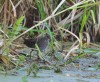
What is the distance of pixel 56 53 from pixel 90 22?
0.92 meters

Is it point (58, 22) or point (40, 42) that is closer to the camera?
point (40, 42)

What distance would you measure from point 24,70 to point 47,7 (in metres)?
1.16

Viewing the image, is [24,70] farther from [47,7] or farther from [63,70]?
[47,7]

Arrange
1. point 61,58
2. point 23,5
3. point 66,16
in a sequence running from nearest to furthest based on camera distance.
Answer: point 61,58 < point 23,5 < point 66,16

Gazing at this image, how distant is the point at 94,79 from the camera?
75.6 inches

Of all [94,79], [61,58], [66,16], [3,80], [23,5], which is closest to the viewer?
[3,80]

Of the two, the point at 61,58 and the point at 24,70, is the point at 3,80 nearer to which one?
the point at 24,70

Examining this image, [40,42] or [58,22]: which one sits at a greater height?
[58,22]

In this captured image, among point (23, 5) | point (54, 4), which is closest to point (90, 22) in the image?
point (54, 4)

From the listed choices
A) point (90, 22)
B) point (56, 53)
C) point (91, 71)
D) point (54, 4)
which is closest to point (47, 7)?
point (54, 4)

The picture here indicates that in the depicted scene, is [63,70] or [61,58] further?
[61,58]

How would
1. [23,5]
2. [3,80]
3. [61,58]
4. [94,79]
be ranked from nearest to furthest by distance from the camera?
[3,80] < [94,79] < [61,58] < [23,5]

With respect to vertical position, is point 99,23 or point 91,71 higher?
point 99,23

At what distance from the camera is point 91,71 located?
2135 mm
